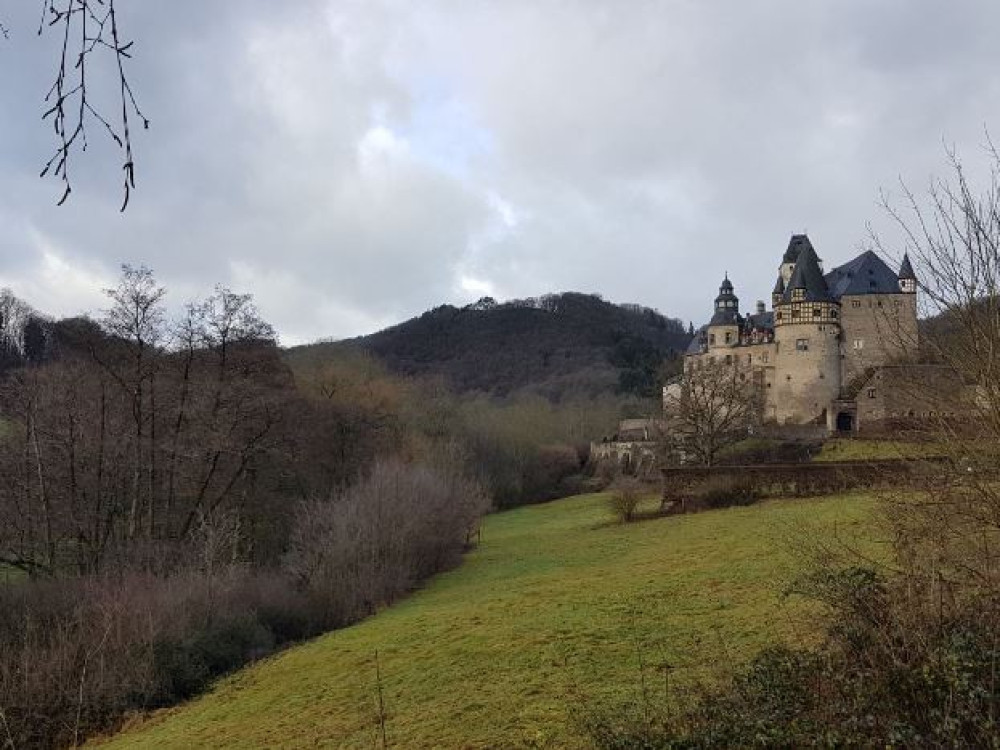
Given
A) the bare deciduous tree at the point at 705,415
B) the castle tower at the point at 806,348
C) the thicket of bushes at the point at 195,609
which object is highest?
the castle tower at the point at 806,348

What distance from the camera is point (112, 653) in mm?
15648

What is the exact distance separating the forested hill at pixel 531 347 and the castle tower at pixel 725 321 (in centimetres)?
2269

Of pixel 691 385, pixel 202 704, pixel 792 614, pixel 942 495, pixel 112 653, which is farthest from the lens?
pixel 691 385

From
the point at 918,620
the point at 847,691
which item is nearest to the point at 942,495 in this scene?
the point at 918,620

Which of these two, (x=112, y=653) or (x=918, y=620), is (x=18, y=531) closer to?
(x=112, y=653)

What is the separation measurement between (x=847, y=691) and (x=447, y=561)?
2333 cm

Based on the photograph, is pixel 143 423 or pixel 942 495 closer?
pixel 942 495

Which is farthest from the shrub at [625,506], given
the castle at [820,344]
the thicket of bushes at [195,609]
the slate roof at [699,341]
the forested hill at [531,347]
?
the forested hill at [531,347]

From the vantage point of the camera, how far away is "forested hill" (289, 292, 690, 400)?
95.4m

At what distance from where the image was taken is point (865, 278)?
54.4m

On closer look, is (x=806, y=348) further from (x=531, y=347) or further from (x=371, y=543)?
(x=531, y=347)

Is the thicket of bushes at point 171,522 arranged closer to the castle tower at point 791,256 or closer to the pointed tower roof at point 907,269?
the pointed tower roof at point 907,269

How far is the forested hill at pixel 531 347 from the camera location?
313 ft

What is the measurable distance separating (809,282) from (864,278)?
11.4ft
